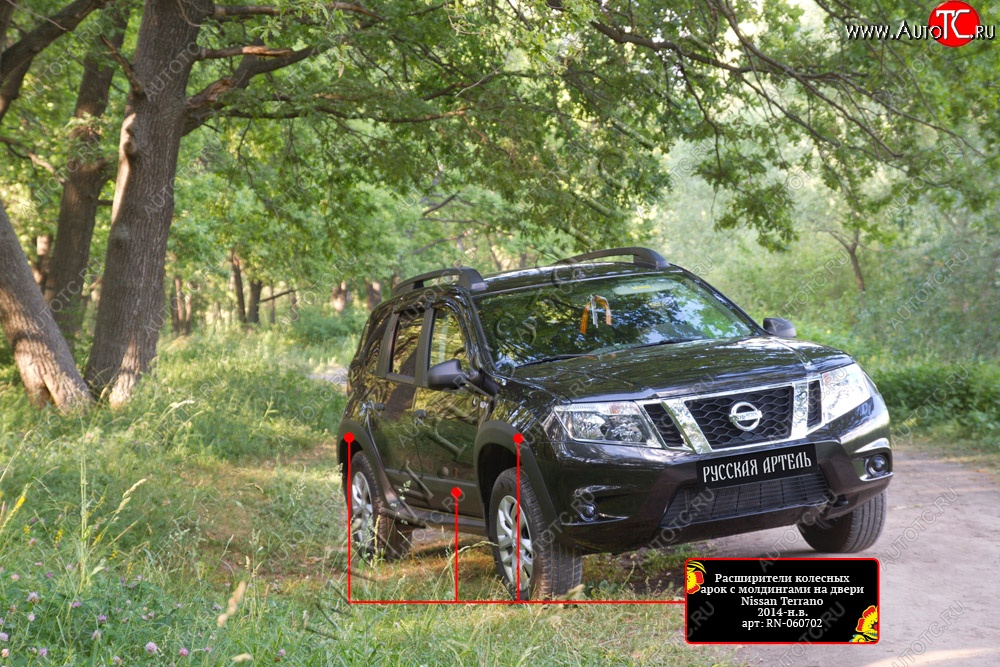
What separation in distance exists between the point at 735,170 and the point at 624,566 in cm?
937

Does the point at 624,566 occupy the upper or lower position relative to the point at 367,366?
lower

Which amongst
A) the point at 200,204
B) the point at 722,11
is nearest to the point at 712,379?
the point at 722,11

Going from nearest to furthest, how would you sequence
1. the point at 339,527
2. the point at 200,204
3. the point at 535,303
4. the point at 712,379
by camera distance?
the point at 712,379 < the point at 535,303 < the point at 339,527 < the point at 200,204

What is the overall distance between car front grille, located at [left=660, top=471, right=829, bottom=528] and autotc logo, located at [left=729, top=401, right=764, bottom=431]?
1.00 ft

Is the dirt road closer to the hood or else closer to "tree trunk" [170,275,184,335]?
the hood

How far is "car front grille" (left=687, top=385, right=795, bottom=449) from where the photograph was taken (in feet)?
18.7

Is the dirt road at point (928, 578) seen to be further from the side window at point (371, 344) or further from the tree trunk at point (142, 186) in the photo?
the tree trunk at point (142, 186)

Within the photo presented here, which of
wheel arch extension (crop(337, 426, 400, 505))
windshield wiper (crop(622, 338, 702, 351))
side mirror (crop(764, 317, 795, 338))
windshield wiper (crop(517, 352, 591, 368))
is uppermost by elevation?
side mirror (crop(764, 317, 795, 338))

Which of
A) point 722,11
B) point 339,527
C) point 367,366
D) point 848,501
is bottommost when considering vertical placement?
point 339,527

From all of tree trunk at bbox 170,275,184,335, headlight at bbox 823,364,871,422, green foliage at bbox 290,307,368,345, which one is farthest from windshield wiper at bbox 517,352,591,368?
tree trunk at bbox 170,275,184,335

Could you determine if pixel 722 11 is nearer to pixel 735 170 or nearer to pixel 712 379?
pixel 735 170

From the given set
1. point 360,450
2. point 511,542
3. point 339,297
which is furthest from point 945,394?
point 339,297

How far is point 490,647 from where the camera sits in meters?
4.90

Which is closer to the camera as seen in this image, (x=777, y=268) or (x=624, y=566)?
(x=624, y=566)
